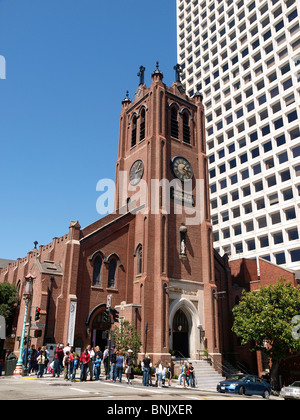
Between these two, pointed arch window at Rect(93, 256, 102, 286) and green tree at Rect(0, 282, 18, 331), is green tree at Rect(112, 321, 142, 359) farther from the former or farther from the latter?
green tree at Rect(0, 282, 18, 331)

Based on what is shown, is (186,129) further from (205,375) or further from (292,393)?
(292,393)

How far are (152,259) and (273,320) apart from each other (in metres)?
10.4

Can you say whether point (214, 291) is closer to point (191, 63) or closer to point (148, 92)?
point (148, 92)

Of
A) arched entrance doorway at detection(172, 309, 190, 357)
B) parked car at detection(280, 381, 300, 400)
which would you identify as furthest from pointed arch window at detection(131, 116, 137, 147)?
parked car at detection(280, 381, 300, 400)

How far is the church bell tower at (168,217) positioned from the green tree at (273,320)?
321cm

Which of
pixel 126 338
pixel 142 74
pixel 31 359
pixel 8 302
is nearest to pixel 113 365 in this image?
pixel 31 359

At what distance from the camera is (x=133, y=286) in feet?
105

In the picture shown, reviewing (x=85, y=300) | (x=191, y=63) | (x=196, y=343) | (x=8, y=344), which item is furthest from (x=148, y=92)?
(x=191, y=63)

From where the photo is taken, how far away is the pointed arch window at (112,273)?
31672 millimetres

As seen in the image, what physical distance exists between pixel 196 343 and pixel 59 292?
39.6ft

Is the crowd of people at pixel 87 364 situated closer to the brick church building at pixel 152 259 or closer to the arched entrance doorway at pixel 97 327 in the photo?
the brick church building at pixel 152 259

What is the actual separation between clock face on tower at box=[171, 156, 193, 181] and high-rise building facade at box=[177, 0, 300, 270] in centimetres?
1925

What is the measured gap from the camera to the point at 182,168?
36219 mm

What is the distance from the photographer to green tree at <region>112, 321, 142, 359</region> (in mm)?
26406
